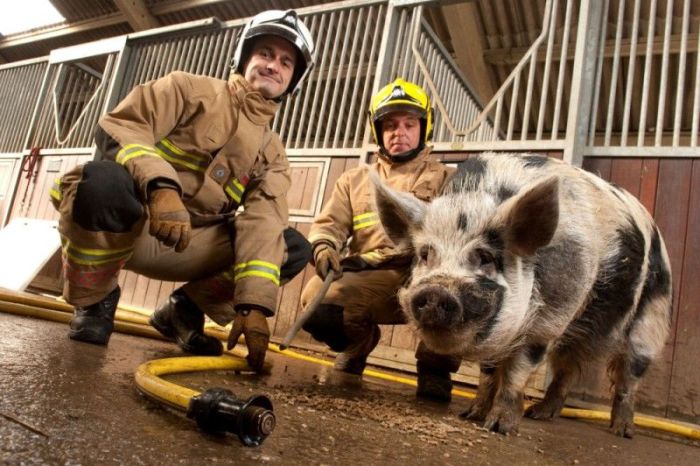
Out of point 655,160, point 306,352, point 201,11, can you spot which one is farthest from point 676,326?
point 201,11

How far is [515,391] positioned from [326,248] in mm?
1072

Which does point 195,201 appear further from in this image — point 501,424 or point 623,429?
point 623,429

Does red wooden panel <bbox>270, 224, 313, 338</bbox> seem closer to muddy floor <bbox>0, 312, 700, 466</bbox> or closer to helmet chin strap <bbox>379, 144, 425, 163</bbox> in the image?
helmet chin strap <bbox>379, 144, 425, 163</bbox>

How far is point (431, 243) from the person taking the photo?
1.90 m

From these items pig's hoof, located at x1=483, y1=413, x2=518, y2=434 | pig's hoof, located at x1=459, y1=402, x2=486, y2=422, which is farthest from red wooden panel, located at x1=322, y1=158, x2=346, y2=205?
pig's hoof, located at x1=483, y1=413, x2=518, y2=434

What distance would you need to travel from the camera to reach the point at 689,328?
3.03m

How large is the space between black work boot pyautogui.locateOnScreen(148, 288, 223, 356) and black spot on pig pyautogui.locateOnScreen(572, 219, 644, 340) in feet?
5.05

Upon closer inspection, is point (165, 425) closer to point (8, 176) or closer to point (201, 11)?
point (8, 176)

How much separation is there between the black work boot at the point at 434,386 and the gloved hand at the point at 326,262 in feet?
1.95

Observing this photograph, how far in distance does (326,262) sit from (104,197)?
99 cm

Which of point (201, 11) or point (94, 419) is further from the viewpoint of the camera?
point (201, 11)

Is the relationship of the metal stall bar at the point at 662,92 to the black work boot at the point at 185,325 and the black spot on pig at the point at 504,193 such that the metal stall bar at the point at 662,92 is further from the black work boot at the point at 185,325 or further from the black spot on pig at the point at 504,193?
the black work boot at the point at 185,325

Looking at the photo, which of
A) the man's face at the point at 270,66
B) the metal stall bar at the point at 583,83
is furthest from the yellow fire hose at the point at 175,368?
the metal stall bar at the point at 583,83

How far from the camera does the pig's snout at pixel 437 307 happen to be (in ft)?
5.24
